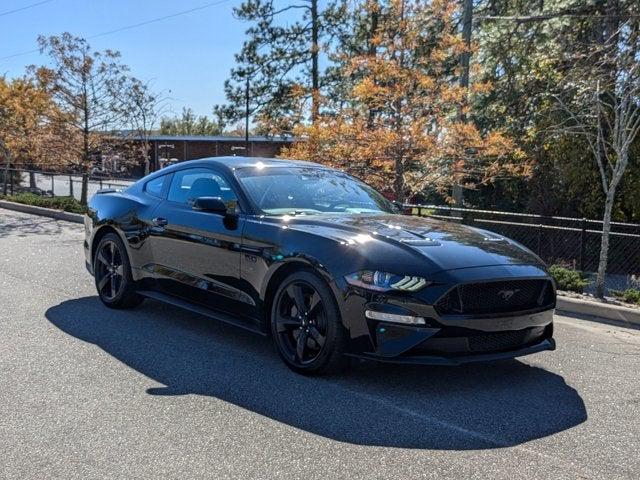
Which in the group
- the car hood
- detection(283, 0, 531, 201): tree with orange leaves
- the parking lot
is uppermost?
detection(283, 0, 531, 201): tree with orange leaves

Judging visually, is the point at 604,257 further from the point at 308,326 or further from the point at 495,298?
the point at 308,326

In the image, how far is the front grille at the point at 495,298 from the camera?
4.11 metres

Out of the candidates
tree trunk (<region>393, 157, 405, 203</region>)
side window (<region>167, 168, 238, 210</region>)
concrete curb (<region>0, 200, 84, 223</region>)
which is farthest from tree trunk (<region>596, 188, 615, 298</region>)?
concrete curb (<region>0, 200, 84, 223</region>)

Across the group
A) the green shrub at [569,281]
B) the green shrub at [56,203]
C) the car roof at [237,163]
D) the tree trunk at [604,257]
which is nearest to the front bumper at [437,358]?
the car roof at [237,163]

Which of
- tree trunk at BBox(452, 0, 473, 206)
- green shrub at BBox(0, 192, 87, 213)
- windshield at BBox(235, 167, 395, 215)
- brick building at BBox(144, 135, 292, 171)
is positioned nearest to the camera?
windshield at BBox(235, 167, 395, 215)

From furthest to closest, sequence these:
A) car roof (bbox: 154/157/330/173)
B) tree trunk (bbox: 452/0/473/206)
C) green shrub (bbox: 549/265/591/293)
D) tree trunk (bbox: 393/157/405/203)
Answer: tree trunk (bbox: 452/0/473/206) → tree trunk (bbox: 393/157/405/203) → green shrub (bbox: 549/265/591/293) → car roof (bbox: 154/157/330/173)

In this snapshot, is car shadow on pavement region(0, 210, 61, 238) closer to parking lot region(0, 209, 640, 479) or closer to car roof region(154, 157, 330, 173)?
parking lot region(0, 209, 640, 479)

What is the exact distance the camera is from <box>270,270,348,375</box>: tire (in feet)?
14.2

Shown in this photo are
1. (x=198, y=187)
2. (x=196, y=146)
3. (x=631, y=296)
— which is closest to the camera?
(x=198, y=187)

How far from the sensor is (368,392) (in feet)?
13.9

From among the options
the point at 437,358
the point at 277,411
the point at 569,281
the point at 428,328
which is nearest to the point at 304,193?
the point at 428,328

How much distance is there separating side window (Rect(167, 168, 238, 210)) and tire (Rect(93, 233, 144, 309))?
0.87 m

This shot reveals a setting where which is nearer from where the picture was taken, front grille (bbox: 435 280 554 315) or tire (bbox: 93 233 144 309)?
front grille (bbox: 435 280 554 315)

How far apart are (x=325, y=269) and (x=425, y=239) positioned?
2.52 feet
